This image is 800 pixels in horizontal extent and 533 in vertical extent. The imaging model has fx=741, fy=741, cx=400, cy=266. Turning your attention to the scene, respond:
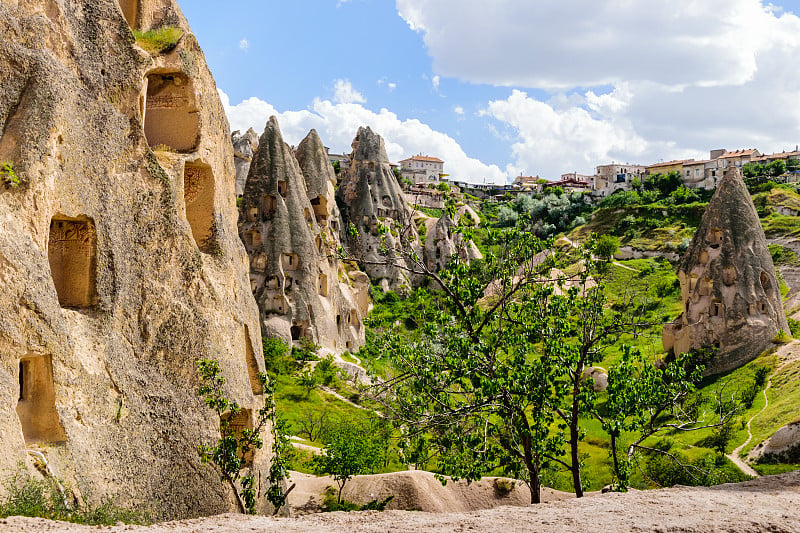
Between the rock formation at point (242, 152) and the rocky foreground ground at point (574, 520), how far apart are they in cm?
5590

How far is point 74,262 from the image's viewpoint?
13.3 m

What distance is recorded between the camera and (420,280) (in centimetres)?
7294

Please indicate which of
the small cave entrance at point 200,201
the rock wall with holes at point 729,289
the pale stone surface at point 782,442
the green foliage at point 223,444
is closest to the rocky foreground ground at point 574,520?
the green foliage at point 223,444

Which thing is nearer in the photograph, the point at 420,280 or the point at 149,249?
the point at 149,249

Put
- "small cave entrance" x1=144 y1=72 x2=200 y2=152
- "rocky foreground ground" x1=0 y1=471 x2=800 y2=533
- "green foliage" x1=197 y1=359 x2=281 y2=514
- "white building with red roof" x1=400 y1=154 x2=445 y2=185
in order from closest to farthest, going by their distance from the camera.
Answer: "rocky foreground ground" x1=0 y1=471 x2=800 y2=533, "green foliage" x1=197 y1=359 x2=281 y2=514, "small cave entrance" x1=144 y1=72 x2=200 y2=152, "white building with red roof" x1=400 y1=154 x2=445 y2=185

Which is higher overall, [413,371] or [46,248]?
[46,248]

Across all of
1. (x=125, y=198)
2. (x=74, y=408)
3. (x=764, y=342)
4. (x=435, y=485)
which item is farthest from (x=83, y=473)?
(x=764, y=342)

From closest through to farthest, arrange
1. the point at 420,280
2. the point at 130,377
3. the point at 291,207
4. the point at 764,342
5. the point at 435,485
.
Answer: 1. the point at 130,377
2. the point at 435,485
3. the point at 764,342
4. the point at 291,207
5. the point at 420,280

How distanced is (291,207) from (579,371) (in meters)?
32.0

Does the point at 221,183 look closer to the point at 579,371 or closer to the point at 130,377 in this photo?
the point at 130,377

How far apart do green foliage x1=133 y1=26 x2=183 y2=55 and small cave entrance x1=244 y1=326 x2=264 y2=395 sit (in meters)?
6.54

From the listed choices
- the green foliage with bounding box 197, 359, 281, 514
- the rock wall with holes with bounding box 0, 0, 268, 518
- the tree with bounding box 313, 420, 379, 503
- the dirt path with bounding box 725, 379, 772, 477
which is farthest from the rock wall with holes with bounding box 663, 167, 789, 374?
the rock wall with holes with bounding box 0, 0, 268, 518

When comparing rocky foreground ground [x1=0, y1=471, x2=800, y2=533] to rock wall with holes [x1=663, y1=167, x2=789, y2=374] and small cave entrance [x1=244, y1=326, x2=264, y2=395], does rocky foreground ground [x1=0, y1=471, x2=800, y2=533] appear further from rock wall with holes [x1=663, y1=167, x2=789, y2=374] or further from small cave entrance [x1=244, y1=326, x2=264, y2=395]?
rock wall with holes [x1=663, y1=167, x2=789, y2=374]

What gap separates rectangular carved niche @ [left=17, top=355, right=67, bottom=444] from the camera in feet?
38.7
